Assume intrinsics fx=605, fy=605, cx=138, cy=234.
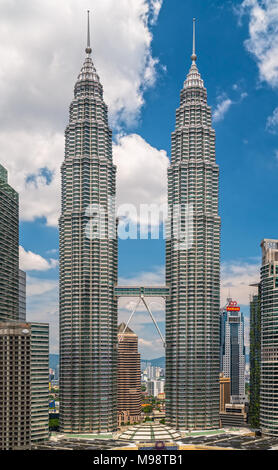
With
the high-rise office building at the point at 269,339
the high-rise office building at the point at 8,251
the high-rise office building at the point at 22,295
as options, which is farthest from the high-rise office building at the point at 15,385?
the high-rise office building at the point at 269,339

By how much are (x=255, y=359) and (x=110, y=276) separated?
56473mm

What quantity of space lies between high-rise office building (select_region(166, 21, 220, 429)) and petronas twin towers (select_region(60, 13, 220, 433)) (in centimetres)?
29

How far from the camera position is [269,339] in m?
168

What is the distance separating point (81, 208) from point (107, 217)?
820 cm

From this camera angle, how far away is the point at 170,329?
178750mm

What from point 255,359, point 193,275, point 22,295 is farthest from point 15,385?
A: point 255,359

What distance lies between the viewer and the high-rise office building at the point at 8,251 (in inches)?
6471

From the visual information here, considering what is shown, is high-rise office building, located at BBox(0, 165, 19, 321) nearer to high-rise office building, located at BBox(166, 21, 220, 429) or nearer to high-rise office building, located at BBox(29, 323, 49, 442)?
high-rise office building, located at BBox(29, 323, 49, 442)

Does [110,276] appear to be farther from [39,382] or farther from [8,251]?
[39,382]

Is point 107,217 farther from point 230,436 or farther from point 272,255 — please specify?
point 230,436

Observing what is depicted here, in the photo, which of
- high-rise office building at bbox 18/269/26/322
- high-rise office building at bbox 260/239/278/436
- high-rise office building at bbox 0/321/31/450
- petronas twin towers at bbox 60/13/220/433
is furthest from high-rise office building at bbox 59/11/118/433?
high-rise office building at bbox 260/239/278/436

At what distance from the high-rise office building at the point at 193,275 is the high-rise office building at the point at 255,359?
1826cm

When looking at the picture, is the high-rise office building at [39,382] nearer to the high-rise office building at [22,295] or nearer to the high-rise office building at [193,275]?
the high-rise office building at [22,295]
